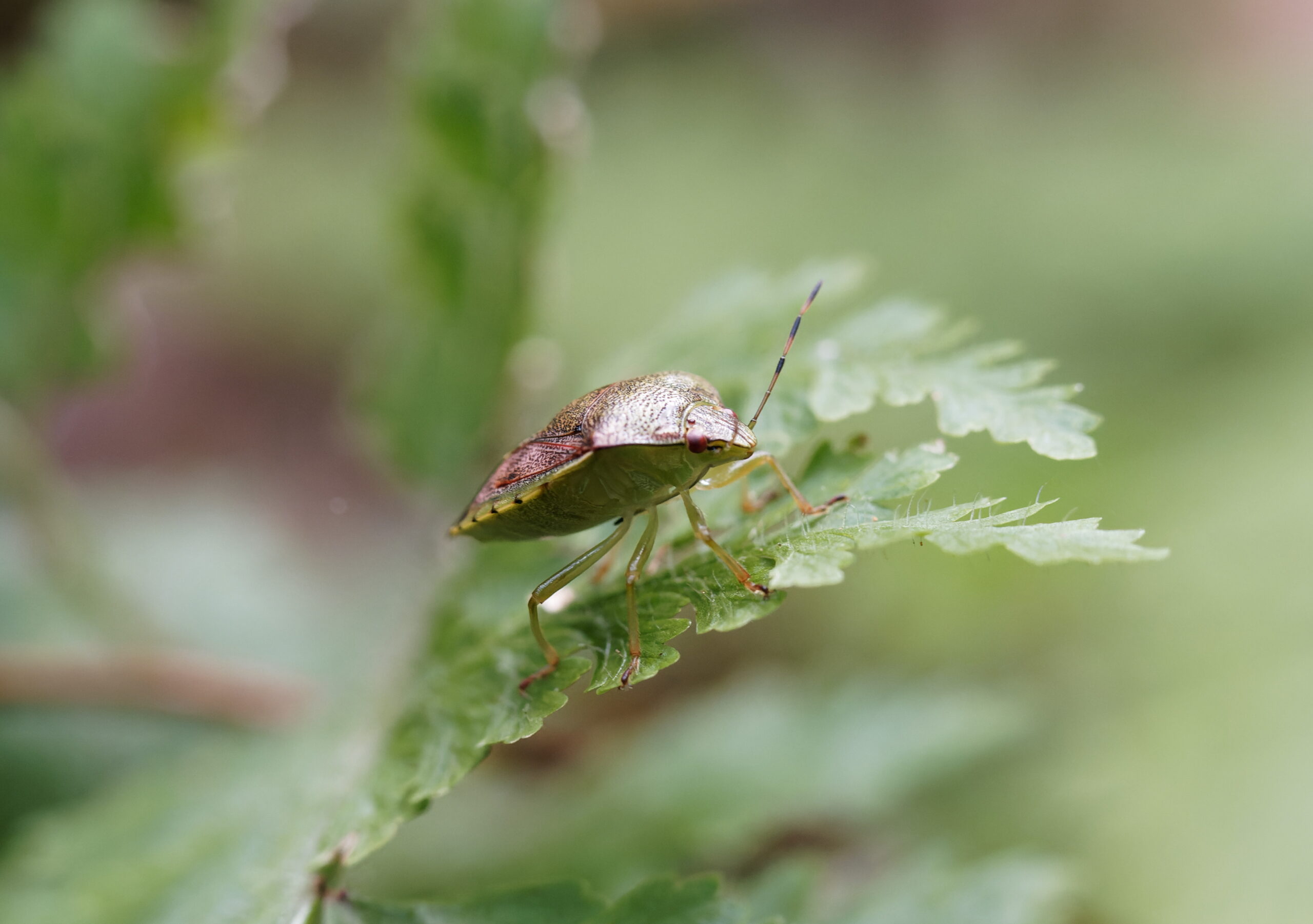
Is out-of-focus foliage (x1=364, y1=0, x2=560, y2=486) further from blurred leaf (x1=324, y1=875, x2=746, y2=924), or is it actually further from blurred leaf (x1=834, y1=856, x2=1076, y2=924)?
blurred leaf (x1=834, y1=856, x2=1076, y2=924)

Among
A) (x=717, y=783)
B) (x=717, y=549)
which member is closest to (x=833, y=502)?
(x=717, y=549)

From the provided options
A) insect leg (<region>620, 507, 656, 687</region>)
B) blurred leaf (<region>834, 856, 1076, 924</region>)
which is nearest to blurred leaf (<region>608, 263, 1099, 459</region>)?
insect leg (<region>620, 507, 656, 687</region>)

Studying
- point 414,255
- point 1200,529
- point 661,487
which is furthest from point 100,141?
point 1200,529

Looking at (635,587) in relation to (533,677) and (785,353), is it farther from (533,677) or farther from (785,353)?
(785,353)

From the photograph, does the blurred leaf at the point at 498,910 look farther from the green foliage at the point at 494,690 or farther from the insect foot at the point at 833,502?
the insect foot at the point at 833,502

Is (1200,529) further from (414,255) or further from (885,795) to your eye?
(414,255)

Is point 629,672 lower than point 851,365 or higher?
lower

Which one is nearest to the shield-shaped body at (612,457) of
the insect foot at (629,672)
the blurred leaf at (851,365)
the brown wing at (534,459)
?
the brown wing at (534,459)
